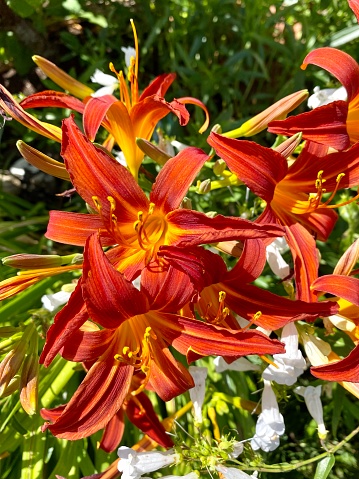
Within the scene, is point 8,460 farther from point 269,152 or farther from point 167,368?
point 269,152

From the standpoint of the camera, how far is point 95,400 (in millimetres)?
917

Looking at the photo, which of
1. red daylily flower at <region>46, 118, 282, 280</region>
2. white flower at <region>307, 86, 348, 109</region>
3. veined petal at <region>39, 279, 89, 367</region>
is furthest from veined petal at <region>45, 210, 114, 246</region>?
white flower at <region>307, 86, 348, 109</region>

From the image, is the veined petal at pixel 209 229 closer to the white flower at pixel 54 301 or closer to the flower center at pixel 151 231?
the flower center at pixel 151 231

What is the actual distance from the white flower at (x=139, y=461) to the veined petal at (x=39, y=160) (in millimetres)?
550

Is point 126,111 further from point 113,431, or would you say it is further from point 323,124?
point 113,431

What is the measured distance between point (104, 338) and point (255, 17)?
142cm

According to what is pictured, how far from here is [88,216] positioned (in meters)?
0.94

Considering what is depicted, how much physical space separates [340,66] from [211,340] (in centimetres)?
54

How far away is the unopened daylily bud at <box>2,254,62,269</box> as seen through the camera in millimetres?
943

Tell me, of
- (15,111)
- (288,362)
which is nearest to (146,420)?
(288,362)

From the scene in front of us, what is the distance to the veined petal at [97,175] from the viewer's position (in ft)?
2.89

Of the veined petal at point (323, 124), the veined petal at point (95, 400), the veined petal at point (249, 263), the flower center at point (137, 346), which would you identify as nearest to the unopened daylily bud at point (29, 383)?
the veined petal at point (95, 400)

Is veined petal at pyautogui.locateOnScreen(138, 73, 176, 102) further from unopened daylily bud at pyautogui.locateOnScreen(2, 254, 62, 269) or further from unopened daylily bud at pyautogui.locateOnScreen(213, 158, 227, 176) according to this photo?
unopened daylily bud at pyautogui.locateOnScreen(2, 254, 62, 269)

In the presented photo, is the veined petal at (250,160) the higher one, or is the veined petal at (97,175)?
the veined petal at (250,160)
